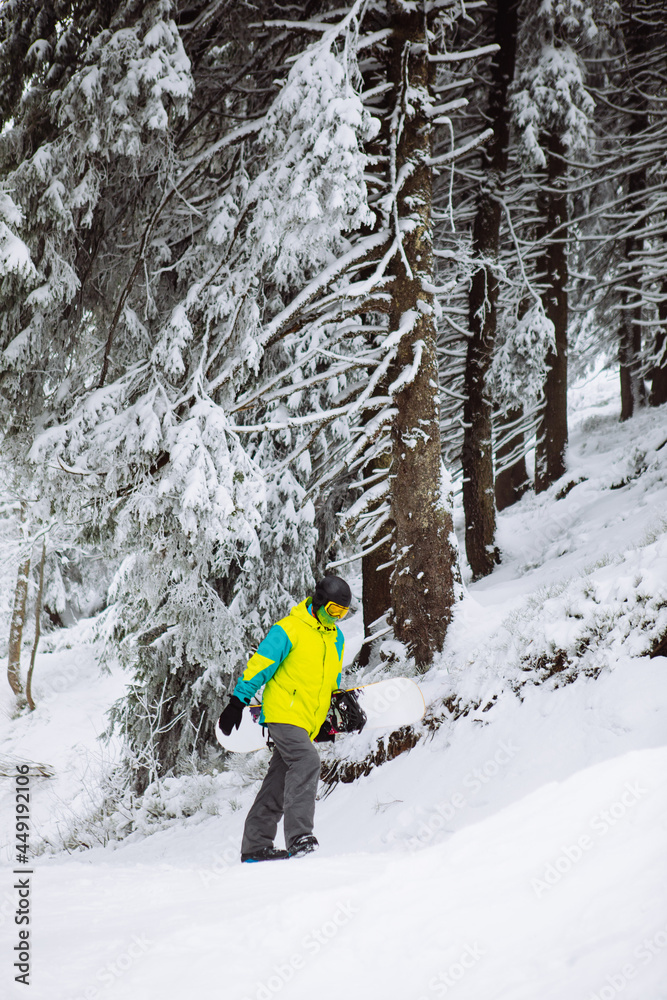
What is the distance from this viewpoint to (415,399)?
6.19 metres

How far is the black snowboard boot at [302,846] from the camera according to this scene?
4027 mm

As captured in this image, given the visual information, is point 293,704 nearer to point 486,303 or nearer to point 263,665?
point 263,665

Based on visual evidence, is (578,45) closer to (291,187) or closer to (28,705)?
(291,187)

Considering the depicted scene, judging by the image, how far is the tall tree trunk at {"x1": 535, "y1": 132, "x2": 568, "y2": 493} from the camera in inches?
484

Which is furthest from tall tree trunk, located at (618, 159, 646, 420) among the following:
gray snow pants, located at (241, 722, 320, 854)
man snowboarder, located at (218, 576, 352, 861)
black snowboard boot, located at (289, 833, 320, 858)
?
black snowboard boot, located at (289, 833, 320, 858)

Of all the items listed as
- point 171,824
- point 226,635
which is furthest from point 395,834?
point 226,635

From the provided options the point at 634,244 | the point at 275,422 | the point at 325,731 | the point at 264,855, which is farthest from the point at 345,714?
the point at 634,244

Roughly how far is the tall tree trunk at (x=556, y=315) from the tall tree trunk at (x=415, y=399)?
6.49m

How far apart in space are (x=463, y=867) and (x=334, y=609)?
1.72 meters

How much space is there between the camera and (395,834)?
423cm

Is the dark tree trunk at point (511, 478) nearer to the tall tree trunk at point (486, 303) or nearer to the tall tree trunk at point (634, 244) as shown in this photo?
the tall tree trunk at point (634, 244)

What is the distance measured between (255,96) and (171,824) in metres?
7.84

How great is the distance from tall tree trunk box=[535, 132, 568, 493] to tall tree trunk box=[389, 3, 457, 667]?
6.49m

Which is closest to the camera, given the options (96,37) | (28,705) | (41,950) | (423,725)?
(41,950)
